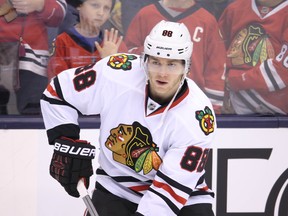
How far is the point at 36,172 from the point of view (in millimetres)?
3312

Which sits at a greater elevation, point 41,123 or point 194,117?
point 194,117

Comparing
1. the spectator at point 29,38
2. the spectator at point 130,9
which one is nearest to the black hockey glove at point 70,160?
the spectator at point 29,38

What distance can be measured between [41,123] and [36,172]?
208 millimetres

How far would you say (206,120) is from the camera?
246cm

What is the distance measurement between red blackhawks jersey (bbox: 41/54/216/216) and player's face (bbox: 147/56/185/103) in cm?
6

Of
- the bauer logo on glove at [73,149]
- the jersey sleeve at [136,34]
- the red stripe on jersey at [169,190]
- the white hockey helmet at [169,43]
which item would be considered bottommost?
the red stripe on jersey at [169,190]

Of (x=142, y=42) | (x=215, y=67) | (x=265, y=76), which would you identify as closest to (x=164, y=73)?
(x=142, y=42)

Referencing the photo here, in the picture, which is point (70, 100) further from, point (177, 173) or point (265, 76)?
point (265, 76)

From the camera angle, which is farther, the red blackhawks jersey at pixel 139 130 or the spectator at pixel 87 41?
the spectator at pixel 87 41

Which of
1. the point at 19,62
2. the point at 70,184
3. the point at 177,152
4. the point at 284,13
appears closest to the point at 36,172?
the point at 19,62

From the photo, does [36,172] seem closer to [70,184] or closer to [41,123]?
[41,123]

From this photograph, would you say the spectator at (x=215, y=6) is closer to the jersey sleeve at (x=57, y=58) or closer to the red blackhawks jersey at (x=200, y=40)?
the red blackhawks jersey at (x=200, y=40)

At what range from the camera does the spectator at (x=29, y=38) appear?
10.8 feet

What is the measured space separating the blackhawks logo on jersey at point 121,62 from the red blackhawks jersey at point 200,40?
803 mm
